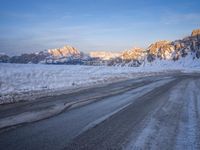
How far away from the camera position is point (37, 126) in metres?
7.38

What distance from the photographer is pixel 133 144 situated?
18.7ft

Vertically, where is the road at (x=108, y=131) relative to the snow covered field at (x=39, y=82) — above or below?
above

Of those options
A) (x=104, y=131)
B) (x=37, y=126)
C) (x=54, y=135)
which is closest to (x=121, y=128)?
(x=104, y=131)

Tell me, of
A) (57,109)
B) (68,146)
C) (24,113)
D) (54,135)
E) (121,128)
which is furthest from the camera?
(57,109)

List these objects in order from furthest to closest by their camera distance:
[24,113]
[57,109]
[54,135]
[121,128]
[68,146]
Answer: [57,109] < [24,113] < [121,128] < [54,135] < [68,146]

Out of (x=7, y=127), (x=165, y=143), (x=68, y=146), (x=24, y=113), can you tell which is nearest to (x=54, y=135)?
(x=68, y=146)

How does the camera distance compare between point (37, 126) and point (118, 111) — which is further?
point (118, 111)

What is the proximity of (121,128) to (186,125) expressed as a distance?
6.27ft

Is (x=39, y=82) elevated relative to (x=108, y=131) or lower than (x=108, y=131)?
lower

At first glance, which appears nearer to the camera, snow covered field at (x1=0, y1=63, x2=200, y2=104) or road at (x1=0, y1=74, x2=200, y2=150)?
road at (x1=0, y1=74, x2=200, y2=150)

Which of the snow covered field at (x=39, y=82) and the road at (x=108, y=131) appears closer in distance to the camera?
the road at (x=108, y=131)

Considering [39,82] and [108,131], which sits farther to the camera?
[39,82]

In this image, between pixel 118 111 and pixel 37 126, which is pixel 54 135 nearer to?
pixel 37 126

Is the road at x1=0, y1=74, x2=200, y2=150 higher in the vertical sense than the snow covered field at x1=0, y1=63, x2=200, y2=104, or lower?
higher
